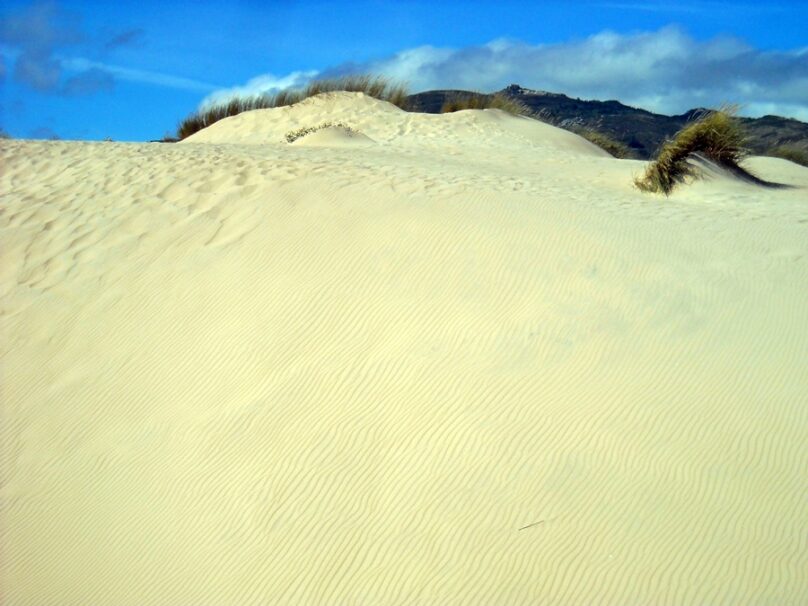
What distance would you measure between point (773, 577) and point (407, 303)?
3.28 meters

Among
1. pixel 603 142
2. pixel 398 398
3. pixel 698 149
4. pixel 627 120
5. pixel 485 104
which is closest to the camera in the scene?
pixel 398 398

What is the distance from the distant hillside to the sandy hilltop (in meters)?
22.6

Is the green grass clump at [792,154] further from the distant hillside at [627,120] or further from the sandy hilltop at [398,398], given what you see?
the sandy hilltop at [398,398]

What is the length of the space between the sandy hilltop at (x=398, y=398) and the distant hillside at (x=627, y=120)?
22604 millimetres

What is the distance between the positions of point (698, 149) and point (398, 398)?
8393mm

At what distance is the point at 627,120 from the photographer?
1533 inches

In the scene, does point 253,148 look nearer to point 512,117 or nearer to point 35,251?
point 35,251

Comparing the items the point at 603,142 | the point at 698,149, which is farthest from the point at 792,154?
the point at 698,149

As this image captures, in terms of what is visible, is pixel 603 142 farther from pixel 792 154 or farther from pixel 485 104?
pixel 792 154

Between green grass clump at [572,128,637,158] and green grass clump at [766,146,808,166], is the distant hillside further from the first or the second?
green grass clump at [766,146,808,166]

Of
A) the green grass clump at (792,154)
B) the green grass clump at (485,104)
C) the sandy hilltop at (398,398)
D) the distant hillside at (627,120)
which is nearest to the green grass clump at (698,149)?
the sandy hilltop at (398,398)

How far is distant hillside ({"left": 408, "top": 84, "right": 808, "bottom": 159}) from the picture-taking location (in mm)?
32688

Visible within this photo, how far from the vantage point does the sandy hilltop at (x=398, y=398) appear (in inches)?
174

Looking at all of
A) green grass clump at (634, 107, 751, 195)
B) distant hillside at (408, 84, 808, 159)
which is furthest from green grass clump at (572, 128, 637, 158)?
green grass clump at (634, 107, 751, 195)
